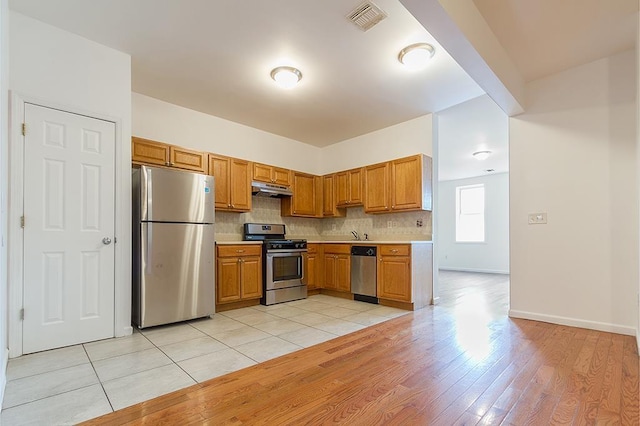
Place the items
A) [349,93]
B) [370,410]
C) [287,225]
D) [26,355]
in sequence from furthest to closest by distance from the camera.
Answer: [287,225] < [349,93] < [26,355] < [370,410]

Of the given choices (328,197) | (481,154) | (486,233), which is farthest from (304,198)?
(486,233)

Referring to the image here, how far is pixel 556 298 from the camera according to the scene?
3260 millimetres

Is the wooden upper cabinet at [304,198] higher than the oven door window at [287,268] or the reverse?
higher

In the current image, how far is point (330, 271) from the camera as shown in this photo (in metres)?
4.98

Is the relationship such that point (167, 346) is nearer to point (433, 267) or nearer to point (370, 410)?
point (370, 410)

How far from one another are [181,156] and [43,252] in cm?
180

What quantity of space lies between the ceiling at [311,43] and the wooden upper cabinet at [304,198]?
156cm

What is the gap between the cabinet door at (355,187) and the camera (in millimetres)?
5078

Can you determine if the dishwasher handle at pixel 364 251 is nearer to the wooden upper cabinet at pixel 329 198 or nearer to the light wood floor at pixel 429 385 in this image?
the wooden upper cabinet at pixel 329 198

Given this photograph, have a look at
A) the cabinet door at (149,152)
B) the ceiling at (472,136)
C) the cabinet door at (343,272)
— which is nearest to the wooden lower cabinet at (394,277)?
the cabinet door at (343,272)

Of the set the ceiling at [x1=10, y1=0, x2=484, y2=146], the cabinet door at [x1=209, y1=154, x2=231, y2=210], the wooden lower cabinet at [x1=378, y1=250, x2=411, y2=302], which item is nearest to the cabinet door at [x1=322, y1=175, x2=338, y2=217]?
the ceiling at [x1=10, y1=0, x2=484, y2=146]

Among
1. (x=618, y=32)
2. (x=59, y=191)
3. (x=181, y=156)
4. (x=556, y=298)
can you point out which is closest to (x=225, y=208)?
(x=181, y=156)

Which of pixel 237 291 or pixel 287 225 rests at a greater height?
pixel 287 225

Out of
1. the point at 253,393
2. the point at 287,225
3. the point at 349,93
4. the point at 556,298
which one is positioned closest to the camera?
the point at 253,393
